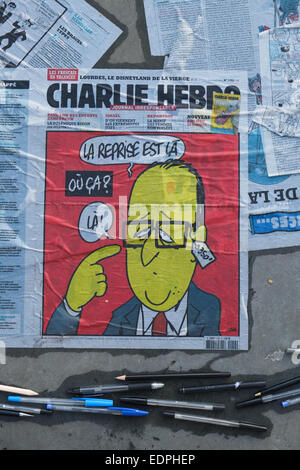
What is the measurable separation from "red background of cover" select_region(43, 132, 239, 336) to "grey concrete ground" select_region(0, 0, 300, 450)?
71mm

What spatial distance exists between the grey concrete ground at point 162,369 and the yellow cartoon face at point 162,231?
0.55 ft

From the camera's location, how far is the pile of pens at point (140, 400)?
3.44 ft

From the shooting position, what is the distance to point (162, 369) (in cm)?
107

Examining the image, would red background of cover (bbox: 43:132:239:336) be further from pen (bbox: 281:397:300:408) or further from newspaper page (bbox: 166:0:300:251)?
pen (bbox: 281:397:300:408)

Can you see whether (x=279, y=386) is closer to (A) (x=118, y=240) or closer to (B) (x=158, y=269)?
(B) (x=158, y=269)

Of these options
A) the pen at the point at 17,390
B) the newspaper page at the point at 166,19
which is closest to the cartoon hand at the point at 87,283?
the pen at the point at 17,390

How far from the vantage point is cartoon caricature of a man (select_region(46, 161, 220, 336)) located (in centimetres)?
107

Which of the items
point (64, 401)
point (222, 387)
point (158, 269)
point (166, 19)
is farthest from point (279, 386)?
point (166, 19)

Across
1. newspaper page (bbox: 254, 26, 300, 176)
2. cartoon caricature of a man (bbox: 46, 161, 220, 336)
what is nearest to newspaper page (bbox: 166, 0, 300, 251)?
newspaper page (bbox: 254, 26, 300, 176)

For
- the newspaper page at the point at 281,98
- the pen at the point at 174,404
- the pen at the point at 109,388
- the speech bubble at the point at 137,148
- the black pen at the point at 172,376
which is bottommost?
the pen at the point at 174,404

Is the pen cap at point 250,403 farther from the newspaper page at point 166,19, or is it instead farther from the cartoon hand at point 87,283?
the newspaper page at point 166,19

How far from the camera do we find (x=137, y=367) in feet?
3.50

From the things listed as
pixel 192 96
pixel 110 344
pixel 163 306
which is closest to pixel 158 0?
pixel 192 96
